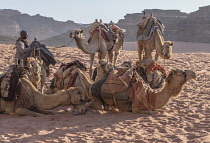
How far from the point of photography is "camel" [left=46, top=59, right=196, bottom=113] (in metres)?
5.91

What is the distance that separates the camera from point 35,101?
5949 mm

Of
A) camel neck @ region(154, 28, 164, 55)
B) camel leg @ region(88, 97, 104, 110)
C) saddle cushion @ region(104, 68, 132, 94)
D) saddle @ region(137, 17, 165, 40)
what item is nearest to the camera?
saddle cushion @ region(104, 68, 132, 94)

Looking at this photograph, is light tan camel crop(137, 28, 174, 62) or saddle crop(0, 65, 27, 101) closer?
saddle crop(0, 65, 27, 101)

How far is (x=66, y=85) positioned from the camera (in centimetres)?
693

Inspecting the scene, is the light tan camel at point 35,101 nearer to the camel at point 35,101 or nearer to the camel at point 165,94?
the camel at point 35,101

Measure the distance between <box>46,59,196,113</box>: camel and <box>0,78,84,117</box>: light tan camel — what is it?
22.6 inches

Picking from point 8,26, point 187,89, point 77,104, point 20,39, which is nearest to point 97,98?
point 77,104

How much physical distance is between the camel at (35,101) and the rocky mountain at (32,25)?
75.7m

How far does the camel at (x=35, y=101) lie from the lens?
5852 mm

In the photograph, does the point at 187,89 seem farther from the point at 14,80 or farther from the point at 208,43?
the point at 208,43

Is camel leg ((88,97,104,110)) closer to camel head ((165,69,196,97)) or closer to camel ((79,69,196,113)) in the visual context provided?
camel ((79,69,196,113))

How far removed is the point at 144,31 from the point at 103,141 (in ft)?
20.0

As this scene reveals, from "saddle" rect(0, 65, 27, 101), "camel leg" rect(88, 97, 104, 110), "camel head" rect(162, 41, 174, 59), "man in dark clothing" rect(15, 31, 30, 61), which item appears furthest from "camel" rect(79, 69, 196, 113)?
"camel head" rect(162, 41, 174, 59)

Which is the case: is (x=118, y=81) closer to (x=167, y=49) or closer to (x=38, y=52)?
(x=38, y=52)
